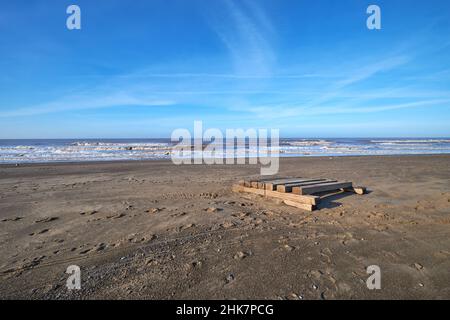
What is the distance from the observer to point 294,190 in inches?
271

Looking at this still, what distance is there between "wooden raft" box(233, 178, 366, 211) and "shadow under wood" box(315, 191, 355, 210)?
0.13 metres

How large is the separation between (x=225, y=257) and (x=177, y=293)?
1.04 m

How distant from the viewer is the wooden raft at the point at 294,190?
631 cm

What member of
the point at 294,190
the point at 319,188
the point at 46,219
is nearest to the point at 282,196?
the point at 294,190

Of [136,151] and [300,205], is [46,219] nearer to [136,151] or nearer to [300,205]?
[300,205]

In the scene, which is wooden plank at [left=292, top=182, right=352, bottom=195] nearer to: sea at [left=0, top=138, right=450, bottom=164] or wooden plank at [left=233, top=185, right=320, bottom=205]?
wooden plank at [left=233, top=185, right=320, bottom=205]

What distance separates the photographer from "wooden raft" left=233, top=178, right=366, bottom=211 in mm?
6309

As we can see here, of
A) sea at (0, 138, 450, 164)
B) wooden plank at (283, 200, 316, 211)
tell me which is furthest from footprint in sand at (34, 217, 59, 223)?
sea at (0, 138, 450, 164)

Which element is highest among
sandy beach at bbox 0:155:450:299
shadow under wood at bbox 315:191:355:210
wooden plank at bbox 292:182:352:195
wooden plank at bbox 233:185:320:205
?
wooden plank at bbox 292:182:352:195

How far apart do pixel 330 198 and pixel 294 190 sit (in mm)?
1313

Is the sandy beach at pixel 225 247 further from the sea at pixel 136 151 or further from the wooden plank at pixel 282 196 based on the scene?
the sea at pixel 136 151

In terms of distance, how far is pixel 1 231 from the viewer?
16.7 feet

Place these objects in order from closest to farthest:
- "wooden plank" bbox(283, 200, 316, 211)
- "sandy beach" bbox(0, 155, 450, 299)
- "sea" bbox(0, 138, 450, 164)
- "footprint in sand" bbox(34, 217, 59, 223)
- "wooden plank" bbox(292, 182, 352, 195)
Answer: "sandy beach" bbox(0, 155, 450, 299) → "footprint in sand" bbox(34, 217, 59, 223) → "wooden plank" bbox(283, 200, 316, 211) → "wooden plank" bbox(292, 182, 352, 195) → "sea" bbox(0, 138, 450, 164)
